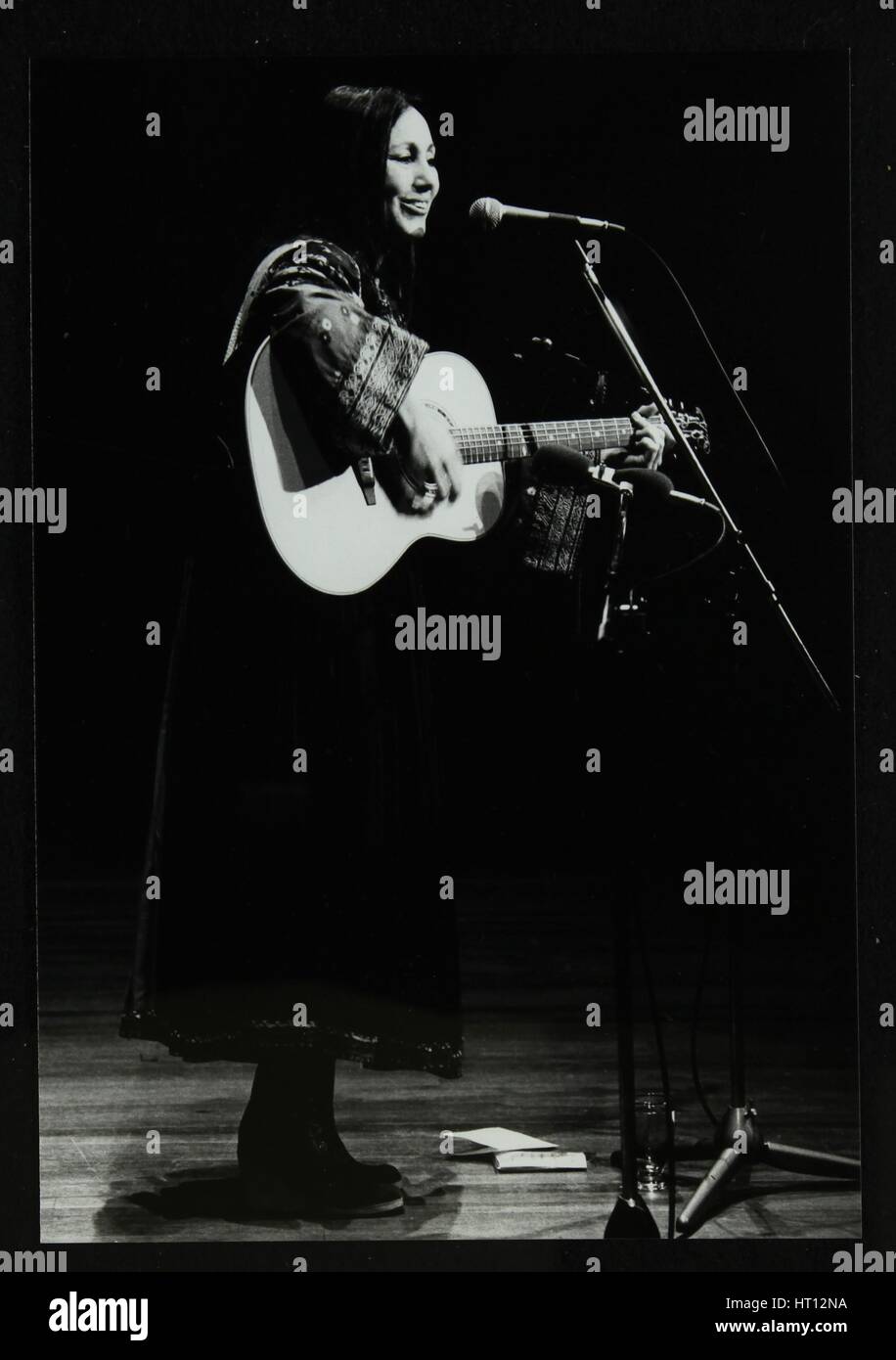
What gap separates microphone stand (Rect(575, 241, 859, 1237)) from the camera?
9.30 ft

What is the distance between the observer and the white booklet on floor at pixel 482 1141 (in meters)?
2.86

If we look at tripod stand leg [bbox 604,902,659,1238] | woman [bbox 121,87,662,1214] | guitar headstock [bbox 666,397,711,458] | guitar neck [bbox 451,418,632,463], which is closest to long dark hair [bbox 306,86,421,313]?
woman [bbox 121,87,662,1214]

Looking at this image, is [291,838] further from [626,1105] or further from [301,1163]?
[626,1105]

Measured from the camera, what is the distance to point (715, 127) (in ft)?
9.37

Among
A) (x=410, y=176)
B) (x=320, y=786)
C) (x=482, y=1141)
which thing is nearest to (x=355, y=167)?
(x=410, y=176)

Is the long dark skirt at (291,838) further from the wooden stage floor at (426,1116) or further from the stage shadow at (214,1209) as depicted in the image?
the stage shadow at (214,1209)

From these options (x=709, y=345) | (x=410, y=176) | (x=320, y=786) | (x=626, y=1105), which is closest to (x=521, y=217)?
(x=410, y=176)

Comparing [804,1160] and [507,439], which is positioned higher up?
[507,439]

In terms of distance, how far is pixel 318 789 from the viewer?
113 inches

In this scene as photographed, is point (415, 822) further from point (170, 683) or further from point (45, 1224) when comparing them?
point (45, 1224)

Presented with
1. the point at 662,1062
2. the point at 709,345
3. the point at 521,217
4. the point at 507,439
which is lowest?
the point at 662,1062

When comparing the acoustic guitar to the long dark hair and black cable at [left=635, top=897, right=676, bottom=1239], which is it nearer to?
the long dark hair

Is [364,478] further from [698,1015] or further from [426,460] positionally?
[698,1015]

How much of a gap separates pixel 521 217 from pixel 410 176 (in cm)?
22
